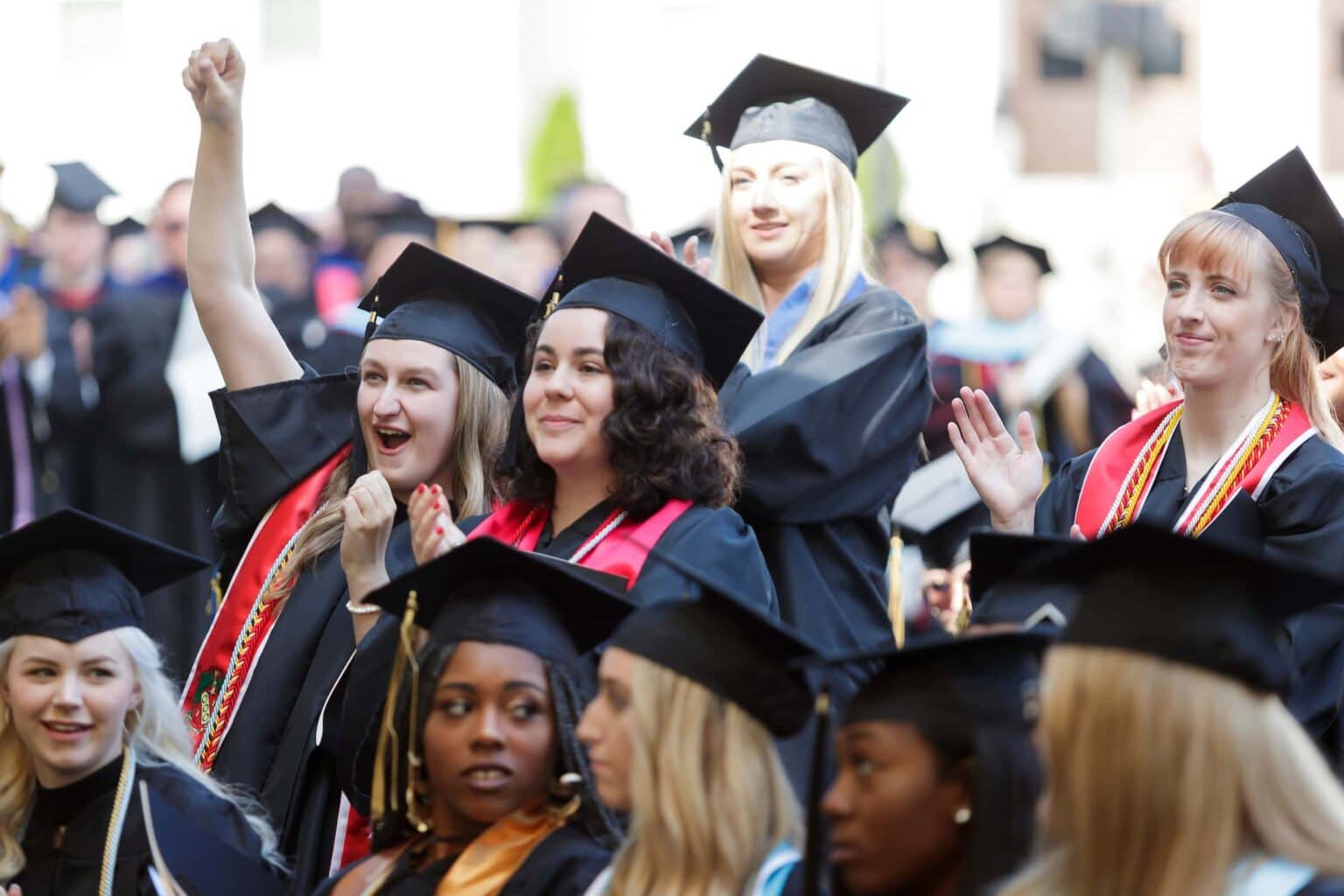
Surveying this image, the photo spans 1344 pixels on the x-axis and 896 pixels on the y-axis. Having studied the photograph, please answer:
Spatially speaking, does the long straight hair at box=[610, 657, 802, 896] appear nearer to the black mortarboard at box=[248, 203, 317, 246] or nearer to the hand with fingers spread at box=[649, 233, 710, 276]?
the hand with fingers spread at box=[649, 233, 710, 276]

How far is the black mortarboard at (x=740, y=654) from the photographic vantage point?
135 inches

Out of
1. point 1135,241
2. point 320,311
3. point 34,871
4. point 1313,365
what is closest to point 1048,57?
point 320,311

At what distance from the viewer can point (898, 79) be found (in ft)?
90.6

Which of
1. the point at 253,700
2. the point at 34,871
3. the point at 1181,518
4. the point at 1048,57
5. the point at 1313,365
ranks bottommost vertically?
the point at 34,871

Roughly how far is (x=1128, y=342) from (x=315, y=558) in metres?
17.4

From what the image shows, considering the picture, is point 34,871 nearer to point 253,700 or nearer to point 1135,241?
point 253,700

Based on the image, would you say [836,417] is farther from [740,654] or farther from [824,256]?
[740,654]

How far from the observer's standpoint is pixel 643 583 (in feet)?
13.9

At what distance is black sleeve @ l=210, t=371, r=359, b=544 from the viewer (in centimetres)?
532

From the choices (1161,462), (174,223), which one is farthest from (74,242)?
(1161,462)

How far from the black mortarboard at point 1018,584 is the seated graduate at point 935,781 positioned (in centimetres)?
29

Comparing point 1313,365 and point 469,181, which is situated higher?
point 469,181

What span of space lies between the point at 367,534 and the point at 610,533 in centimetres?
51

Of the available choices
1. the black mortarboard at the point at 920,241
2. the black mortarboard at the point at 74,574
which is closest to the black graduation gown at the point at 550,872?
the black mortarboard at the point at 74,574
